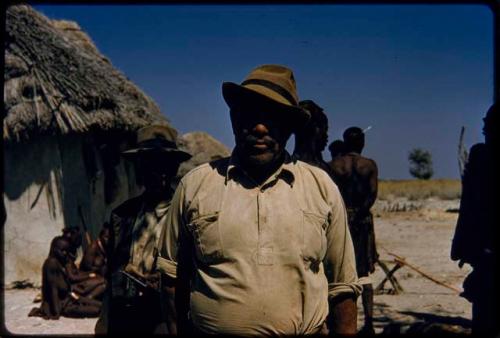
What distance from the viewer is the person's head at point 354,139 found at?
290 inches

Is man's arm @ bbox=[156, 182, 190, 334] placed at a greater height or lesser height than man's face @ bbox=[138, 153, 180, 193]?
lesser

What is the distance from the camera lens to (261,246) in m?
2.70

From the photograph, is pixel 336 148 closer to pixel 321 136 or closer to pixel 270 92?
pixel 321 136

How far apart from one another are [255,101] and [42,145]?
7.60 metres

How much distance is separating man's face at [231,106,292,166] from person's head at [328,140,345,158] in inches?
184

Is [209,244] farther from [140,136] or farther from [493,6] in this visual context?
[493,6]

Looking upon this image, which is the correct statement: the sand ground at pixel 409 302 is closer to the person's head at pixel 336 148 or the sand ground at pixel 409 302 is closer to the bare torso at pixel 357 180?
the bare torso at pixel 357 180

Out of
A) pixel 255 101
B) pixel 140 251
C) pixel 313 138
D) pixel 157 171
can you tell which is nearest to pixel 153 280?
pixel 140 251

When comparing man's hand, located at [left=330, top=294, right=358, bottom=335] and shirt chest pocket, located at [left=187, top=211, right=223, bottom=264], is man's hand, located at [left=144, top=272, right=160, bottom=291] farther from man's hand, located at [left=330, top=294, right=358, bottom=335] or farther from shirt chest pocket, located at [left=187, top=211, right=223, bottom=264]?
man's hand, located at [left=330, top=294, right=358, bottom=335]

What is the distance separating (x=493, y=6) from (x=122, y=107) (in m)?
8.46

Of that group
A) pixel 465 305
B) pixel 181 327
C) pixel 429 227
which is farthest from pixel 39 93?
pixel 429 227

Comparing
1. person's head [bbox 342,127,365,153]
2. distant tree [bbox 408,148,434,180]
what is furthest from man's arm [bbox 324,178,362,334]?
distant tree [bbox 408,148,434,180]

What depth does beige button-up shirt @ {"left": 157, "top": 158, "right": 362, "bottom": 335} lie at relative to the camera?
269 centimetres

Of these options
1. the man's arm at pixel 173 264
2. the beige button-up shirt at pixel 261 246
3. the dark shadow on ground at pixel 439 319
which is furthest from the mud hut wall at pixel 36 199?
the beige button-up shirt at pixel 261 246
